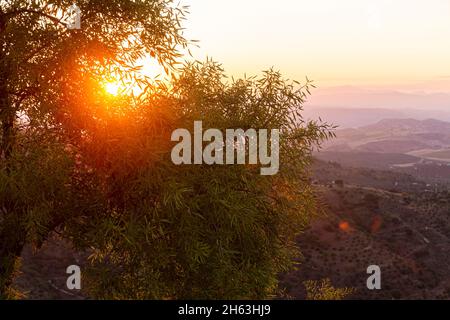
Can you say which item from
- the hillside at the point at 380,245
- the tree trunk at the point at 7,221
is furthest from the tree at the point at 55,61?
the hillside at the point at 380,245

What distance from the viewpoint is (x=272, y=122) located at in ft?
47.4

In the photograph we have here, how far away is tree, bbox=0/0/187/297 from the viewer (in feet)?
38.3

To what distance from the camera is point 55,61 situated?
38.7 feet

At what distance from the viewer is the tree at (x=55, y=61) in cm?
1167

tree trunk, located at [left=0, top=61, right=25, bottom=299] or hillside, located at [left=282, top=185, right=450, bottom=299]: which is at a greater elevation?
tree trunk, located at [left=0, top=61, right=25, bottom=299]

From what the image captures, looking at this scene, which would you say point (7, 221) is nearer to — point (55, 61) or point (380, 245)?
point (55, 61)

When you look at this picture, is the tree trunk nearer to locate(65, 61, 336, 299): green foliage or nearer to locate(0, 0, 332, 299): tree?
locate(0, 0, 332, 299): tree

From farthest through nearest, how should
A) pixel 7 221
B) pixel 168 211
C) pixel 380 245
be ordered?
pixel 380 245 → pixel 7 221 → pixel 168 211

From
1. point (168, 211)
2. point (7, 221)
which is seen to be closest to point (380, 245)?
point (168, 211)

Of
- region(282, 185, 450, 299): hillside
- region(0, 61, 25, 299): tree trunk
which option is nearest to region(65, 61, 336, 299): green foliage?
region(0, 61, 25, 299): tree trunk

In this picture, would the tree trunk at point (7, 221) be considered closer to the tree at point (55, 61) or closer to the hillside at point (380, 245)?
the tree at point (55, 61)
